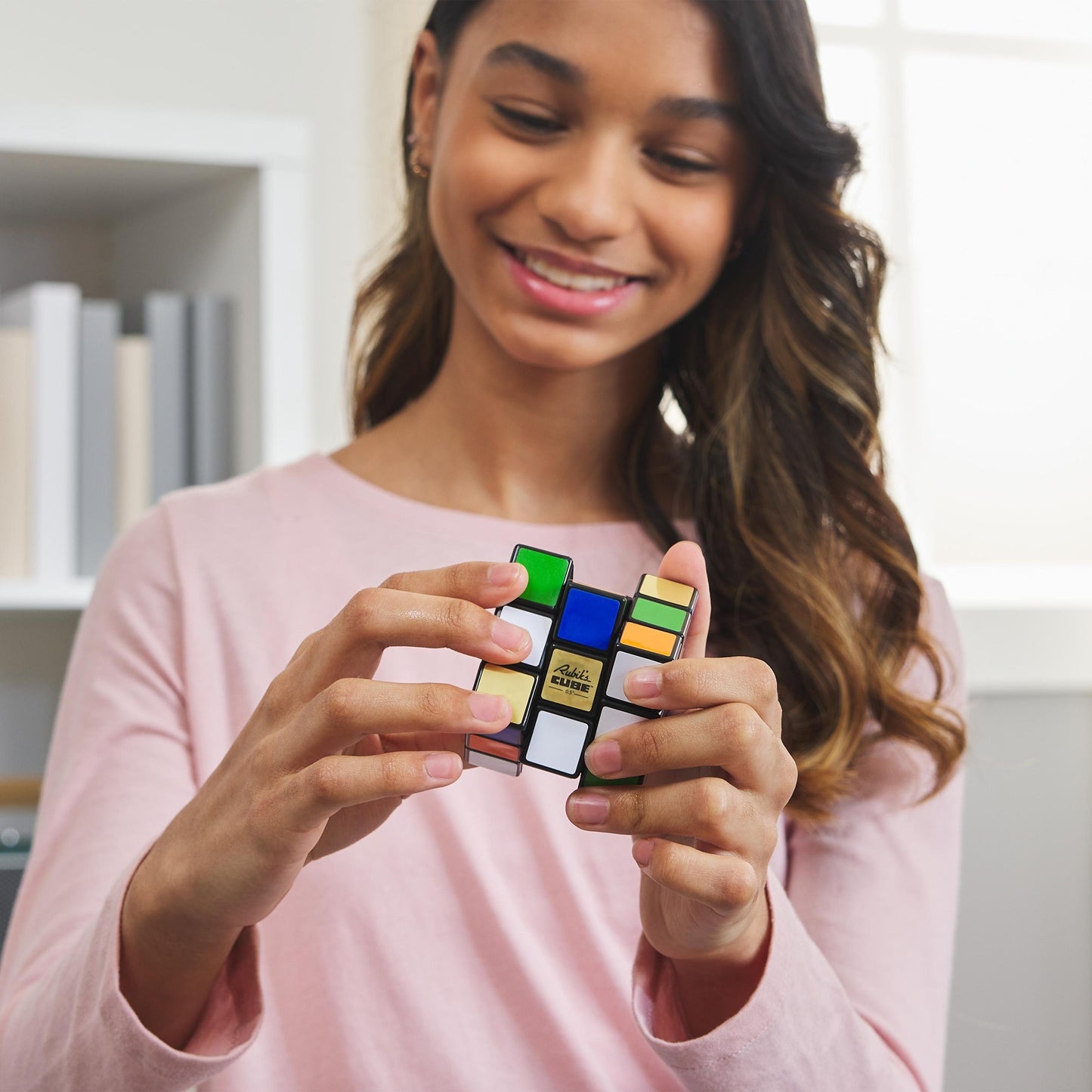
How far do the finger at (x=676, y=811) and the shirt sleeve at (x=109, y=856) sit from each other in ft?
0.84

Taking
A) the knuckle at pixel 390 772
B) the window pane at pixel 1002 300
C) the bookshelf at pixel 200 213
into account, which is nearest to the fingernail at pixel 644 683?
the knuckle at pixel 390 772

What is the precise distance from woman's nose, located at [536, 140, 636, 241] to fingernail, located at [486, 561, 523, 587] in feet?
1.24

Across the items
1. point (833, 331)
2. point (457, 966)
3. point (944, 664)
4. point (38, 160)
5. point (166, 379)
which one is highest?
point (38, 160)

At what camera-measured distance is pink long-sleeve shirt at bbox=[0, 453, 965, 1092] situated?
898 millimetres

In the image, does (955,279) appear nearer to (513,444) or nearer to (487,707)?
(513,444)

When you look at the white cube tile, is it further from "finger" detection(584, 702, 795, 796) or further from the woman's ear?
the woman's ear

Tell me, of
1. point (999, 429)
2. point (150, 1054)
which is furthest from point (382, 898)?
point (999, 429)

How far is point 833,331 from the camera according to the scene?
1.08m

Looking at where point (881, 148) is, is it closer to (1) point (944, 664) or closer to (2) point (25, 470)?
(1) point (944, 664)

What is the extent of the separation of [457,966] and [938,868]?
1.22ft

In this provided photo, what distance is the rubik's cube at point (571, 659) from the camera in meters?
0.60

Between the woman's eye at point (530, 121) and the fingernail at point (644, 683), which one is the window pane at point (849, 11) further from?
the fingernail at point (644, 683)

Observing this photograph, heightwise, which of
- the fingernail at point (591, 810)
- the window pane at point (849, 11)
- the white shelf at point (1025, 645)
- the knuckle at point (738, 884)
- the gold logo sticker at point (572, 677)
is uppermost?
the window pane at point (849, 11)

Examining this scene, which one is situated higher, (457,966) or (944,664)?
(944,664)
